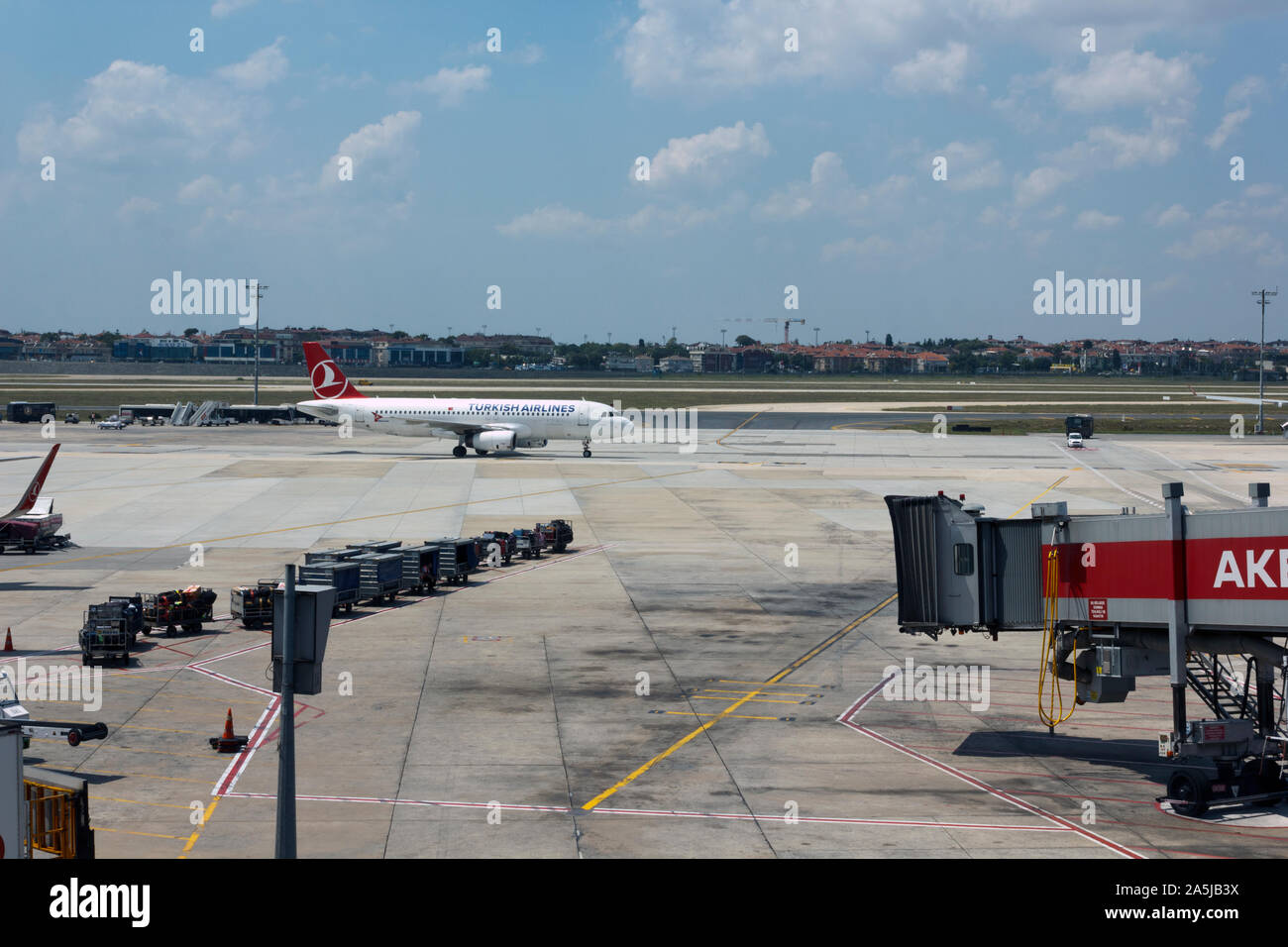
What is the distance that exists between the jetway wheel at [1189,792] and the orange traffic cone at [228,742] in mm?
18846

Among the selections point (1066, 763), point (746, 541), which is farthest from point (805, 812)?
point (746, 541)

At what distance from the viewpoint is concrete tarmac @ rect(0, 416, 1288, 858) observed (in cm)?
2077

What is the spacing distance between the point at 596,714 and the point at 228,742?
8.38 m

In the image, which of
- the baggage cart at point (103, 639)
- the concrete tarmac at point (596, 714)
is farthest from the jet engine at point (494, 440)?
the baggage cart at point (103, 639)

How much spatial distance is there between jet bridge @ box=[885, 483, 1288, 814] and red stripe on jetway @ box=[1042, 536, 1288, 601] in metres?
0.02

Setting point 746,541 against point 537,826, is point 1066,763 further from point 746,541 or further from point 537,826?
point 746,541

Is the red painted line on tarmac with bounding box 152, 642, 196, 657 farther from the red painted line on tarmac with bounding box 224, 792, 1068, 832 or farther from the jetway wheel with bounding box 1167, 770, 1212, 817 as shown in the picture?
Result: the jetway wheel with bounding box 1167, 770, 1212, 817

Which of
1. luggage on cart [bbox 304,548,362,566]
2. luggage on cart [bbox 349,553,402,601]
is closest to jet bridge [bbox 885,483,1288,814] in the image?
luggage on cart [bbox 349,553,402,601]

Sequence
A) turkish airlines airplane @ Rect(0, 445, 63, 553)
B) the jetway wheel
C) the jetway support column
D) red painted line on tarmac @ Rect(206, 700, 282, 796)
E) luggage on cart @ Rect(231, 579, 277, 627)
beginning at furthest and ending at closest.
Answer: turkish airlines airplane @ Rect(0, 445, 63, 553)
luggage on cart @ Rect(231, 579, 277, 627)
the jetway support column
red painted line on tarmac @ Rect(206, 700, 282, 796)
the jetway wheel

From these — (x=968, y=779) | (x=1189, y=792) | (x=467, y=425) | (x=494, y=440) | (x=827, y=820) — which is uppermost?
(x=467, y=425)

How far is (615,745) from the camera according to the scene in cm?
2600

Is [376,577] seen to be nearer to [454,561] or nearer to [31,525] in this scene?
[454,561]

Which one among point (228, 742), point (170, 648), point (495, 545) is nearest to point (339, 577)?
point (170, 648)

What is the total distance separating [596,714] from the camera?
28578 mm
